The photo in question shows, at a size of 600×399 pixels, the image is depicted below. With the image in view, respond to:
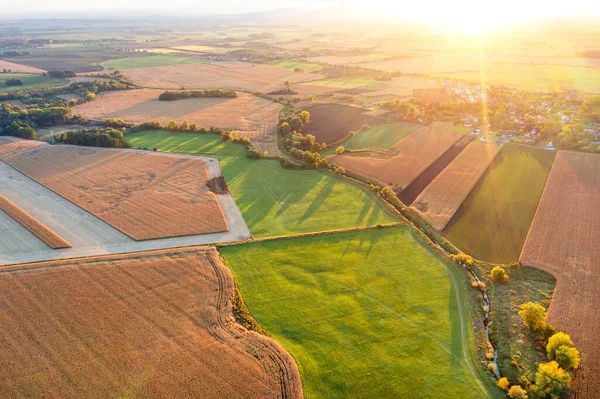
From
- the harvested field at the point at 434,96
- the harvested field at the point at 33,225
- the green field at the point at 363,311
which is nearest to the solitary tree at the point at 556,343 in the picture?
Answer: the green field at the point at 363,311

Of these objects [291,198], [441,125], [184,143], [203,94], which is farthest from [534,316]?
[203,94]

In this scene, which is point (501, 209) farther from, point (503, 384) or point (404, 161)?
point (503, 384)

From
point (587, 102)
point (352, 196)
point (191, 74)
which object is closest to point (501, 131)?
point (587, 102)

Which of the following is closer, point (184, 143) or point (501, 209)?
point (501, 209)

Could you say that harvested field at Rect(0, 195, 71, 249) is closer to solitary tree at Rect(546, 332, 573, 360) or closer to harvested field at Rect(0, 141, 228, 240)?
harvested field at Rect(0, 141, 228, 240)

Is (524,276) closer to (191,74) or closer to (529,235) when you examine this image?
(529,235)

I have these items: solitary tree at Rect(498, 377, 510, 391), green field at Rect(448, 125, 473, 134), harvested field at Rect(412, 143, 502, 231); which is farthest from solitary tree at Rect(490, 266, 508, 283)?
green field at Rect(448, 125, 473, 134)
